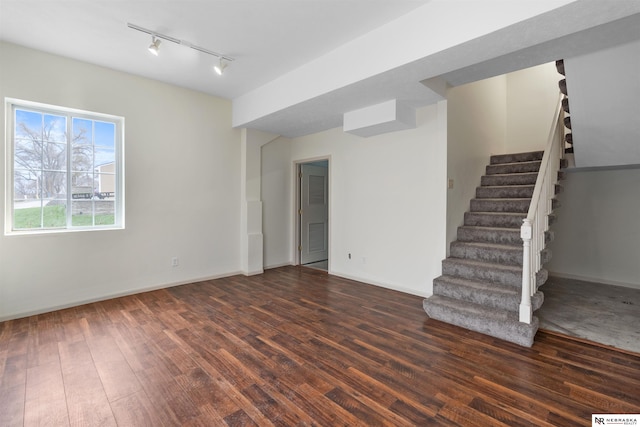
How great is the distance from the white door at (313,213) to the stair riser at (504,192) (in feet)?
10.00

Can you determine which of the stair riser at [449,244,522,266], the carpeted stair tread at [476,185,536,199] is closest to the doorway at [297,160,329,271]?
the stair riser at [449,244,522,266]

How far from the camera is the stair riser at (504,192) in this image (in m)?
4.20

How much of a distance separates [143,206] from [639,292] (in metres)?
7.06

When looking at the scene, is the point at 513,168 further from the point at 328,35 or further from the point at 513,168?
the point at 328,35

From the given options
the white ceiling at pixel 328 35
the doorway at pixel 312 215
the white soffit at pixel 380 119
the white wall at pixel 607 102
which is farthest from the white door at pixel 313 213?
the white wall at pixel 607 102

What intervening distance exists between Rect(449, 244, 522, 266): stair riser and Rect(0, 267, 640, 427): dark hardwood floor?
882mm

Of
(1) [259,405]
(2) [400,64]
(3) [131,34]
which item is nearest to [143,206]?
(3) [131,34]

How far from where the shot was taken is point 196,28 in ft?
9.64

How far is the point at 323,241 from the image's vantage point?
6547mm

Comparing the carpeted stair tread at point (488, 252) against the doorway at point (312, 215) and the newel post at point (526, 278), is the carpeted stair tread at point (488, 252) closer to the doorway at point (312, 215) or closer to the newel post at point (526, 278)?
the newel post at point (526, 278)

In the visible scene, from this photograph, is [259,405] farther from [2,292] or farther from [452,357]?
[2,292]

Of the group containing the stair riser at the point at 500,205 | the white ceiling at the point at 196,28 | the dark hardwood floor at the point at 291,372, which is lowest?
the dark hardwood floor at the point at 291,372

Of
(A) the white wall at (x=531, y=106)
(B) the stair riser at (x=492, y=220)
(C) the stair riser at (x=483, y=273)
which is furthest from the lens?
(A) the white wall at (x=531, y=106)

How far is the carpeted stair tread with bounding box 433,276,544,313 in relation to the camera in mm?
2975
